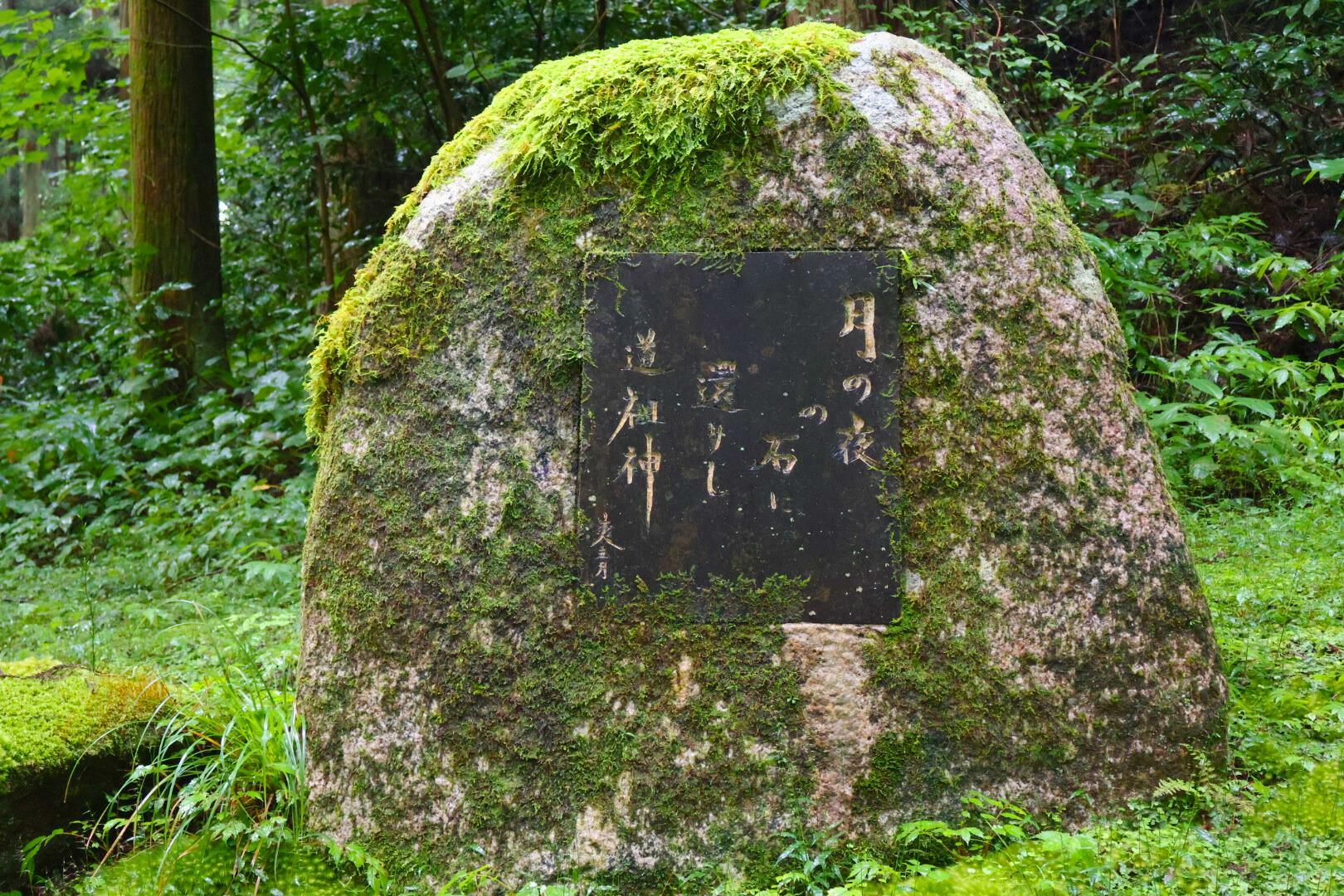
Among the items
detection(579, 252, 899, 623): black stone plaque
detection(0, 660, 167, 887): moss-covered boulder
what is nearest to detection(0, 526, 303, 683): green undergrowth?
detection(0, 660, 167, 887): moss-covered boulder

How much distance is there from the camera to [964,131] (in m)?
2.74

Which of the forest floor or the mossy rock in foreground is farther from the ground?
the forest floor

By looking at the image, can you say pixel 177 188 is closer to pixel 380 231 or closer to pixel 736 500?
pixel 380 231

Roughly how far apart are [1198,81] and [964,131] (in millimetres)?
4830

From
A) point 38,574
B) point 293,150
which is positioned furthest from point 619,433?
point 293,150

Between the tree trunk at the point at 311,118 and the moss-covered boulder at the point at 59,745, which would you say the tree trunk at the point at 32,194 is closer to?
the tree trunk at the point at 311,118

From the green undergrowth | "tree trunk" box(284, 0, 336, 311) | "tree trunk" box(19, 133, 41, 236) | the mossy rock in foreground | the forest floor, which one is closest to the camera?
the forest floor

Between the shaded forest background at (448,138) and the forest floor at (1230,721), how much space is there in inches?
23.5

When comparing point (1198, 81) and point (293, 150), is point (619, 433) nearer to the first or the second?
point (1198, 81)

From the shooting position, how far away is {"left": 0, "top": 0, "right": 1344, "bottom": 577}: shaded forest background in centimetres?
535

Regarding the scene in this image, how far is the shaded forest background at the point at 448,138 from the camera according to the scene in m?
5.35

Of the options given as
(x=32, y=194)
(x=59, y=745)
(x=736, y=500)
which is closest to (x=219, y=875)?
(x=59, y=745)

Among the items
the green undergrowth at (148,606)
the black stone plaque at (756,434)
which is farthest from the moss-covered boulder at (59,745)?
the black stone plaque at (756,434)

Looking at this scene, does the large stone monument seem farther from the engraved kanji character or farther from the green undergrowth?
the green undergrowth
